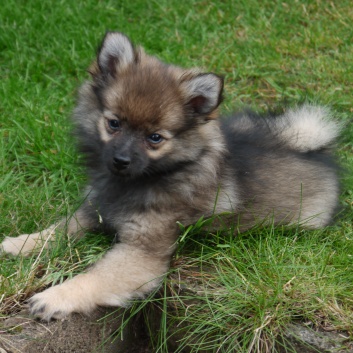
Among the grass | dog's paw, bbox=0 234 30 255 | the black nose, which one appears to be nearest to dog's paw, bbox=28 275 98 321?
the grass

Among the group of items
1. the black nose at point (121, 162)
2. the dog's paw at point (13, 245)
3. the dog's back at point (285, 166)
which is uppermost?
the black nose at point (121, 162)

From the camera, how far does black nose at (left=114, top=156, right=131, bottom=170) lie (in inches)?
121

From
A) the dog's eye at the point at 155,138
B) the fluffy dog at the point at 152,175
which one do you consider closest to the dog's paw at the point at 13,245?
the fluffy dog at the point at 152,175

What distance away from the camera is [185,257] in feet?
11.2

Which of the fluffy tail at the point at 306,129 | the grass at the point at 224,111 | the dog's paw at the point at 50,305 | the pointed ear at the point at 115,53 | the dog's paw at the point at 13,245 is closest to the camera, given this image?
the dog's paw at the point at 50,305

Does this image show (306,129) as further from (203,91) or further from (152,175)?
(152,175)

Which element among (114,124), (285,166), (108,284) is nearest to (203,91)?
(114,124)

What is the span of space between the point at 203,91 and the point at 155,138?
33 centimetres

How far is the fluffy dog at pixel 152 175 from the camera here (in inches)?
121

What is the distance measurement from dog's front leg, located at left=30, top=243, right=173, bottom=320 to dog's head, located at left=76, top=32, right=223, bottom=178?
0.41 metres

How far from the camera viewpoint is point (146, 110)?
9.98 feet

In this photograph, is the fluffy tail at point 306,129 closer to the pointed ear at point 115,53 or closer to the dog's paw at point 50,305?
the pointed ear at point 115,53

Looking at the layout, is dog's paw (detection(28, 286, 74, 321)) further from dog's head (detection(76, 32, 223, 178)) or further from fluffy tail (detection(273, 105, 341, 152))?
fluffy tail (detection(273, 105, 341, 152))

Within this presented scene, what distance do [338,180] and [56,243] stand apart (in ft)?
5.65
